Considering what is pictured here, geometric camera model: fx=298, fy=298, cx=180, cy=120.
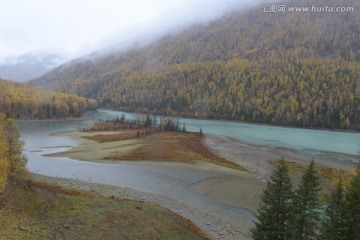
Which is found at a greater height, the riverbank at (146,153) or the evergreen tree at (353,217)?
the evergreen tree at (353,217)

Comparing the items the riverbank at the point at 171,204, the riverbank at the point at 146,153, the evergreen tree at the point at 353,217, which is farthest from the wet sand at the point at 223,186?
the evergreen tree at the point at 353,217

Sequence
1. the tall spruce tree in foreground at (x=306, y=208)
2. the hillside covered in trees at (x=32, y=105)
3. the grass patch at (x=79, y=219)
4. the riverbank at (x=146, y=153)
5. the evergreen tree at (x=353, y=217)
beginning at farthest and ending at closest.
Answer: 1. the hillside covered in trees at (x=32, y=105)
2. the riverbank at (x=146, y=153)
3. the grass patch at (x=79, y=219)
4. the tall spruce tree in foreground at (x=306, y=208)
5. the evergreen tree at (x=353, y=217)

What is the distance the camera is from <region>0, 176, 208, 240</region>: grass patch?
80.4 ft

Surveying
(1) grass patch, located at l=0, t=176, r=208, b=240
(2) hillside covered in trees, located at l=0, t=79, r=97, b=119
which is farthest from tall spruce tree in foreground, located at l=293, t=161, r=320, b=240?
(2) hillside covered in trees, located at l=0, t=79, r=97, b=119

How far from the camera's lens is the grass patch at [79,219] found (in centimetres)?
2450

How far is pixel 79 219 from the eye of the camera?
28.4 meters

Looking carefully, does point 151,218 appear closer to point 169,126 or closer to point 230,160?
point 230,160

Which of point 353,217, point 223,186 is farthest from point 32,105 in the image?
point 353,217

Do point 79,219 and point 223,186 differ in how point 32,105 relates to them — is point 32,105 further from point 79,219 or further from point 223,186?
point 79,219

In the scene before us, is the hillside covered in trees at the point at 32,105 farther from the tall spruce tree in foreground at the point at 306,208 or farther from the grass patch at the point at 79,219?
the tall spruce tree in foreground at the point at 306,208

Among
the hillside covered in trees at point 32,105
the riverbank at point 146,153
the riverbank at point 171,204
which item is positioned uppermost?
the hillside covered in trees at point 32,105

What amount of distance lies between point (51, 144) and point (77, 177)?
4390 cm

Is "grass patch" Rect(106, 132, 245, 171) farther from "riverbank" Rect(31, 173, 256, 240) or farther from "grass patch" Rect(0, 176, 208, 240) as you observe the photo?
"grass patch" Rect(0, 176, 208, 240)

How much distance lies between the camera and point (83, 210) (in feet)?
103
